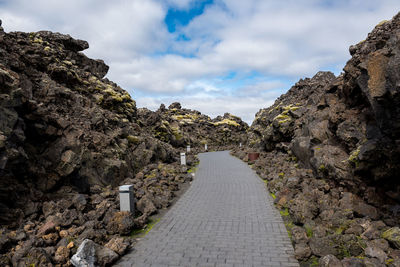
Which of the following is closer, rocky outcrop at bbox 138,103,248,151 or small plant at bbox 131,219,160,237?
small plant at bbox 131,219,160,237

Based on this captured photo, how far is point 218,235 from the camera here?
738 centimetres

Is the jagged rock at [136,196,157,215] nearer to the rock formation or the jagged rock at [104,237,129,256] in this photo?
the rock formation

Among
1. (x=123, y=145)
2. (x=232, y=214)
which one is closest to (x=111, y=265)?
(x=232, y=214)

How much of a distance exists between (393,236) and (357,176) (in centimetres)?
283

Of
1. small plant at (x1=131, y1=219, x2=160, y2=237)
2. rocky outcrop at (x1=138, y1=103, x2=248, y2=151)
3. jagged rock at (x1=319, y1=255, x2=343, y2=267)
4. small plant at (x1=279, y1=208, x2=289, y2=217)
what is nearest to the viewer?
jagged rock at (x1=319, y1=255, x2=343, y2=267)

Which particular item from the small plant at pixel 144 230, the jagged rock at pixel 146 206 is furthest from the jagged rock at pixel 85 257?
the jagged rock at pixel 146 206

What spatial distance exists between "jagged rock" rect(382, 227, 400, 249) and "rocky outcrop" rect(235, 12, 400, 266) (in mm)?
20

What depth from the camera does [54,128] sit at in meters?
10.0

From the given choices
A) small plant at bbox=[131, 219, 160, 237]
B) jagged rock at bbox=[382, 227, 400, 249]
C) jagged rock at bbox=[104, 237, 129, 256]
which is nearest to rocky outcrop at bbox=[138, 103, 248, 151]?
small plant at bbox=[131, 219, 160, 237]

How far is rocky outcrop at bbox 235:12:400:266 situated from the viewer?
561 centimetres

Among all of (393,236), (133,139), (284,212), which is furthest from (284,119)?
(393,236)

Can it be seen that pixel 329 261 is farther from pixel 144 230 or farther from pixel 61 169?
pixel 61 169

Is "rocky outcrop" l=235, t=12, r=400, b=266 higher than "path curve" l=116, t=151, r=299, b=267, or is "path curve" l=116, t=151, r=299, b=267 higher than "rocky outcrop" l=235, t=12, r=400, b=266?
"rocky outcrop" l=235, t=12, r=400, b=266

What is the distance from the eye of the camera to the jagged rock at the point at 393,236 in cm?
531
